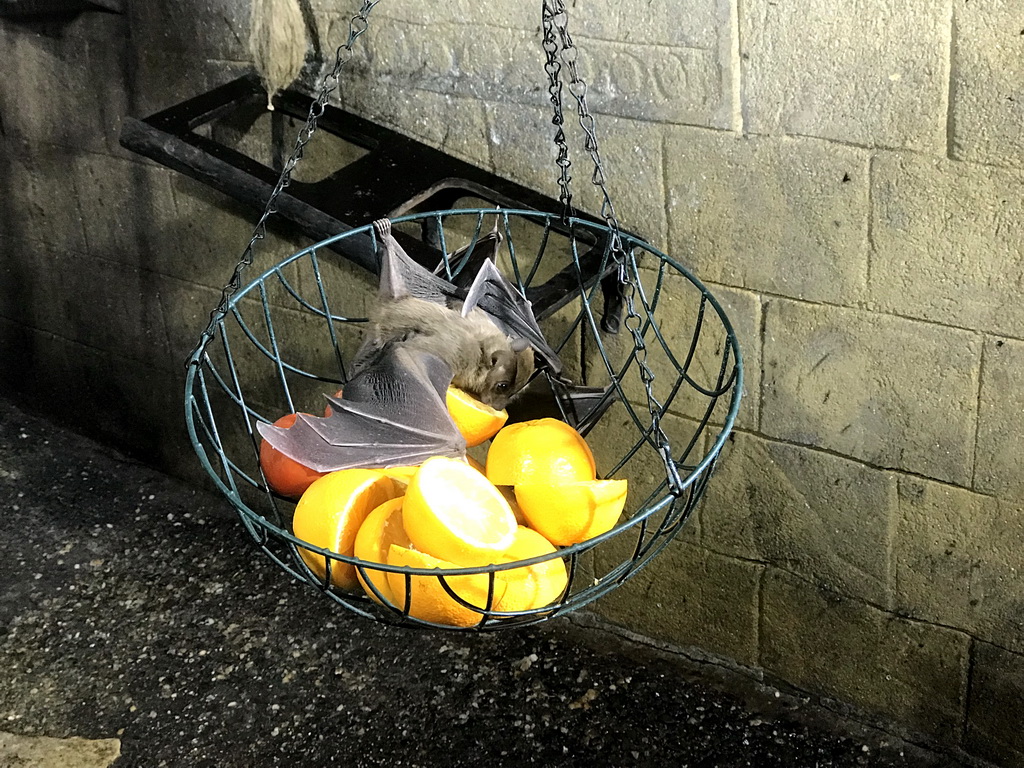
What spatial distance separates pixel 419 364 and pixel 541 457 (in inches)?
12.4

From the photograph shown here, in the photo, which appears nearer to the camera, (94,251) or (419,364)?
(419,364)

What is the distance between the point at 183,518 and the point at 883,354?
6.86ft

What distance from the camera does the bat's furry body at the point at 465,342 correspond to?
176 centimetres

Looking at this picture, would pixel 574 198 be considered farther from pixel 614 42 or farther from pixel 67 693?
pixel 67 693

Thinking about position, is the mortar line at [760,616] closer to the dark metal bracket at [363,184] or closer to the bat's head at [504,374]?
the dark metal bracket at [363,184]

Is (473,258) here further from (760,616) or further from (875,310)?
(760,616)

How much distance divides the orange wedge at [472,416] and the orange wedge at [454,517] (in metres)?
0.33

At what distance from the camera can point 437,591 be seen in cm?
127

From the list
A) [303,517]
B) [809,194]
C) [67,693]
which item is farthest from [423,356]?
[67,693]

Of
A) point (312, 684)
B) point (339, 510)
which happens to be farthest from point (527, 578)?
point (312, 684)

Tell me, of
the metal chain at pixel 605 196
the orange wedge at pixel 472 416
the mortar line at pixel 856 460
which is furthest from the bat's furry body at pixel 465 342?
the mortar line at pixel 856 460

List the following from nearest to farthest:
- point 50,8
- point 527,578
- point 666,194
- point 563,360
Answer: point 527,578 < point 666,194 < point 563,360 < point 50,8

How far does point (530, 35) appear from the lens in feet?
6.75

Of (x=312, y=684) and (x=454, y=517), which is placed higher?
(x=454, y=517)
